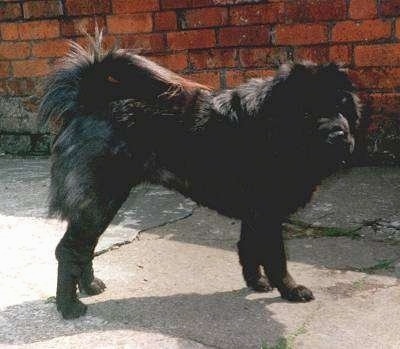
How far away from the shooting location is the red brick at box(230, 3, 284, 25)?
4688mm

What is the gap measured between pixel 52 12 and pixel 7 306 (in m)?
3.51

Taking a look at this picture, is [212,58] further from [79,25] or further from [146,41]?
[79,25]

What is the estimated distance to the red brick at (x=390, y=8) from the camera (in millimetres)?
4371

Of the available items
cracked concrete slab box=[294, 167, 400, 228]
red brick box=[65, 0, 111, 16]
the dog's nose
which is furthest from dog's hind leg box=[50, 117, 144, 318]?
red brick box=[65, 0, 111, 16]

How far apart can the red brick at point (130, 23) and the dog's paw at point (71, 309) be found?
3058 mm

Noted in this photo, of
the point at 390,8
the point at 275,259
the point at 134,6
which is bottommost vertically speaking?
the point at 275,259

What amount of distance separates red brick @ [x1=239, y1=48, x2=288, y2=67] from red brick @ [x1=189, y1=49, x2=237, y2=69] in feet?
0.28

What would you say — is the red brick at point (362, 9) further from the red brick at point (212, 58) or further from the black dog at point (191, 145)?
the black dog at point (191, 145)

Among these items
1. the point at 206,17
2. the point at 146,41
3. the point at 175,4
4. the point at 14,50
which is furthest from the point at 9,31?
the point at 206,17

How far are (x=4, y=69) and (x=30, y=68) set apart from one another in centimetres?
34

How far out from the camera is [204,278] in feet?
10.0

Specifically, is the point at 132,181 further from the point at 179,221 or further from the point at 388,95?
the point at 388,95

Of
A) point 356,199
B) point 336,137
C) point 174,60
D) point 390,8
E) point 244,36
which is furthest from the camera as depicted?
point 174,60

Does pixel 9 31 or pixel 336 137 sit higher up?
pixel 9 31
